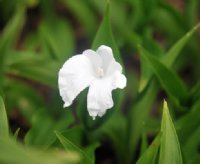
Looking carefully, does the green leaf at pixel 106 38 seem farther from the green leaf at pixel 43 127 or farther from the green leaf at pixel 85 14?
the green leaf at pixel 85 14

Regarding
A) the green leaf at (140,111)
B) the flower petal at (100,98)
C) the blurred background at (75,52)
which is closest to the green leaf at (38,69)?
the blurred background at (75,52)

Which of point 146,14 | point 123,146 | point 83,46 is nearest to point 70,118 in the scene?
point 123,146

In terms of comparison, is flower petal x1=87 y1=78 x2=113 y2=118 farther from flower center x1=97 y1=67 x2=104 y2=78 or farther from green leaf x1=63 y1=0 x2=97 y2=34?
green leaf x1=63 y1=0 x2=97 y2=34

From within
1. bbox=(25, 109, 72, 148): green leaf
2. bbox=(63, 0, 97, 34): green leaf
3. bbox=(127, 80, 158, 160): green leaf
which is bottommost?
bbox=(127, 80, 158, 160): green leaf

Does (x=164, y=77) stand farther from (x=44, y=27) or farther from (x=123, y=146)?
(x=44, y=27)

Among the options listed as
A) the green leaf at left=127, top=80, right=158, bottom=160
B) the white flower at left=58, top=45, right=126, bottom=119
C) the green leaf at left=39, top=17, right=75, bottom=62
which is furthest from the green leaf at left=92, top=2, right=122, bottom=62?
the green leaf at left=39, top=17, right=75, bottom=62

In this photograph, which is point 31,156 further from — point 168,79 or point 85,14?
point 85,14
